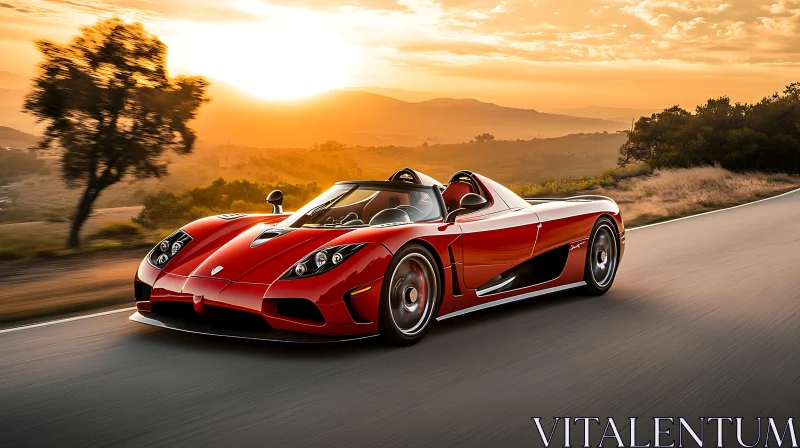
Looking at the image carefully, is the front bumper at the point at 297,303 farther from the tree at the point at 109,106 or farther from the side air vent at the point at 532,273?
the tree at the point at 109,106

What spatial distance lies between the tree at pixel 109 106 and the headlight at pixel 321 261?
8644 millimetres

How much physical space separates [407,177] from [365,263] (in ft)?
6.23

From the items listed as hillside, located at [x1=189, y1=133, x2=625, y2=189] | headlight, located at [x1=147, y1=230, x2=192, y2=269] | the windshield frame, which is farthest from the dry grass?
hillside, located at [x1=189, y1=133, x2=625, y2=189]

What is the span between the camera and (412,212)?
21.5 ft

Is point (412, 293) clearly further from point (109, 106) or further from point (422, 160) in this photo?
point (422, 160)

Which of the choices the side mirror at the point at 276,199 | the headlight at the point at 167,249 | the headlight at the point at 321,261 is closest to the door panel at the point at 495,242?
the headlight at the point at 321,261

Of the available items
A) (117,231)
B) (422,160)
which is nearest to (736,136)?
(117,231)

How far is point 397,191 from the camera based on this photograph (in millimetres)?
6805

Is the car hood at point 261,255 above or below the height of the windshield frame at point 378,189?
below

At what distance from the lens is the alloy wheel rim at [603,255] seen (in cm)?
816

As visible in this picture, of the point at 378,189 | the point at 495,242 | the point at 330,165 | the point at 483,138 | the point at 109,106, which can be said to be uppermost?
the point at 109,106

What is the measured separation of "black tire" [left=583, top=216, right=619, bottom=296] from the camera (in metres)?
8.00

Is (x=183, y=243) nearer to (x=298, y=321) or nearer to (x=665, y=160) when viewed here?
(x=298, y=321)

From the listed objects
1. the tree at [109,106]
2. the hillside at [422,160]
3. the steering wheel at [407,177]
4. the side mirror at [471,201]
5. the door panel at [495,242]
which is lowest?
the hillside at [422,160]
